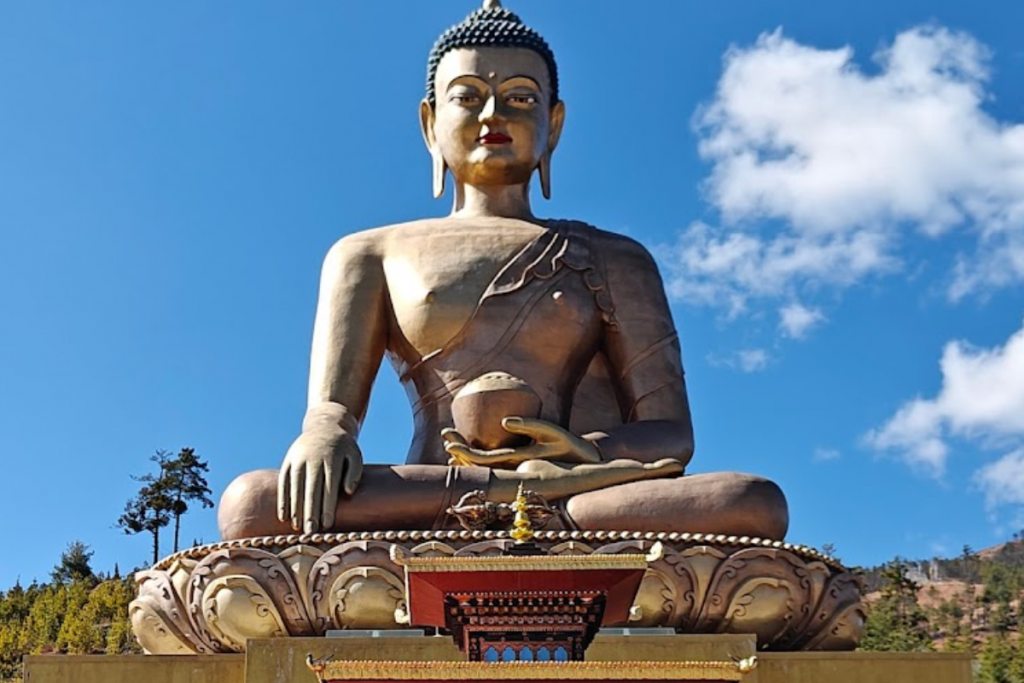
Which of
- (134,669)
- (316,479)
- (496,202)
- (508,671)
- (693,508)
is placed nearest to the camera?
(508,671)

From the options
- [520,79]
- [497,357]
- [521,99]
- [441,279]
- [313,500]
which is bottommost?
[313,500]

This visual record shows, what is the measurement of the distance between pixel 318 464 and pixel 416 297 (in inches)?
66.1

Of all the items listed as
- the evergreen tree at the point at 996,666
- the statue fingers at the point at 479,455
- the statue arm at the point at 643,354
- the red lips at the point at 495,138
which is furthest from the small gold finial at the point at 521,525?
the evergreen tree at the point at 996,666

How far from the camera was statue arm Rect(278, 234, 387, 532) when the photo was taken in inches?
309

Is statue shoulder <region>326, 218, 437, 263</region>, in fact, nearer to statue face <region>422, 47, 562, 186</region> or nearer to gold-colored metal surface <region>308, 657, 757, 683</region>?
statue face <region>422, 47, 562, 186</region>

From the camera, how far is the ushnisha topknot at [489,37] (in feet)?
33.0

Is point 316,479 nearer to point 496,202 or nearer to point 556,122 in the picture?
point 496,202

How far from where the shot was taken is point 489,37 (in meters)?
10.1

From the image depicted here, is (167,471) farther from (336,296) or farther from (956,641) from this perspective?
(336,296)

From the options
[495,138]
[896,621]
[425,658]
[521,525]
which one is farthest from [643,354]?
[896,621]

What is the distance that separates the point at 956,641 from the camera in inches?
1190

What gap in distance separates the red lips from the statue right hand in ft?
8.85

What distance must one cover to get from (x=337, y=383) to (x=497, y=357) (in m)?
1.00

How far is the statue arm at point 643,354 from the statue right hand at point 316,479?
1.54 meters
